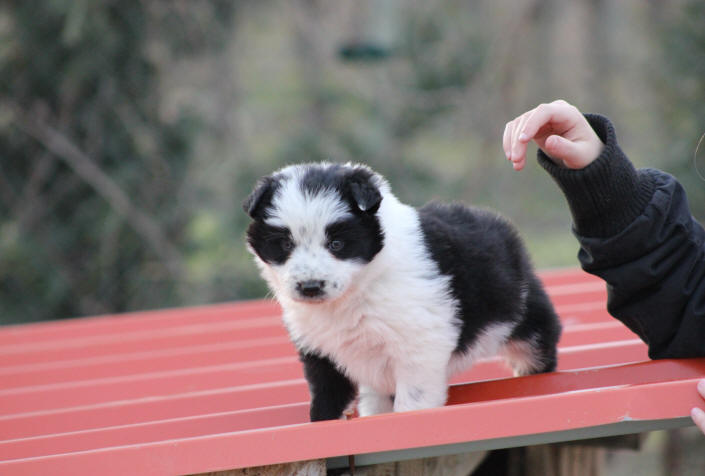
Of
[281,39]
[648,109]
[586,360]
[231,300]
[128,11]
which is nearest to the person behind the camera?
[586,360]

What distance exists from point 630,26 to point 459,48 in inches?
176

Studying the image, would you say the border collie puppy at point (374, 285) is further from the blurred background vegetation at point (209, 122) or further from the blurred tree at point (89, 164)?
the blurred tree at point (89, 164)

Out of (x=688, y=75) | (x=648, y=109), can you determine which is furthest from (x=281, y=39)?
(x=688, y=75)

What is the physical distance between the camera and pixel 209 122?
9.33 metres

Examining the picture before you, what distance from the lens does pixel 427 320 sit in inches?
94.9

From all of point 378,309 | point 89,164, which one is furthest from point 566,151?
point 89,164

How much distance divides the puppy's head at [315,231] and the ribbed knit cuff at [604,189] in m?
0.57

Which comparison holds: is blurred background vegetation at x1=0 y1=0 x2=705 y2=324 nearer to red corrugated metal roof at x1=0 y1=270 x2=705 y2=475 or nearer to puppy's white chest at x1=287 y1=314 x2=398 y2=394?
red corrugated metal roof at x1=0 y1=270 x2=705 y2=475

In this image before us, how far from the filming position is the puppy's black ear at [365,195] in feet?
8.19

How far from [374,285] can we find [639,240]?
0.79 metres

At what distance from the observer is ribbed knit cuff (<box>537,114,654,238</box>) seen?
2447 mm

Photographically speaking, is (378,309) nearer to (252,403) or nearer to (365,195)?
(365,195)

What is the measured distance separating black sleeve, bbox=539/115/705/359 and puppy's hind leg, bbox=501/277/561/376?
23cm

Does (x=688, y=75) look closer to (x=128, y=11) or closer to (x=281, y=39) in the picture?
(x=128, y=11)
